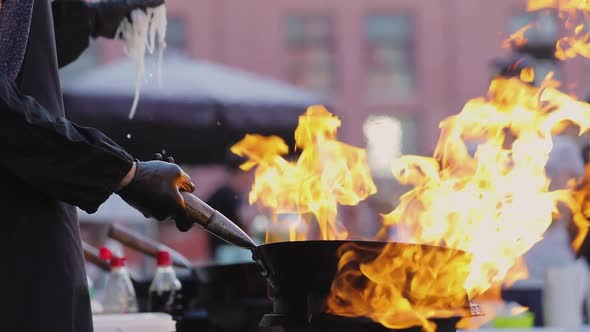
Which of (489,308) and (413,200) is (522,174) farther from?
(489,308)

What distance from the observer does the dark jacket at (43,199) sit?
180 cm

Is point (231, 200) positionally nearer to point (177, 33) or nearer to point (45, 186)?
point (45, 186)

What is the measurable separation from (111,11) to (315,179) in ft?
3.04

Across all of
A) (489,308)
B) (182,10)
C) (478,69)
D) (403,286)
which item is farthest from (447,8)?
(403,286)

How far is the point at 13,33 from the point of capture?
74.5 inches

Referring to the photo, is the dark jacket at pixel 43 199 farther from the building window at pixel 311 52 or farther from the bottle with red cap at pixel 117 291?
the building window at pixel 311 52

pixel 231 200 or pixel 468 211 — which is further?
pixel 231 200

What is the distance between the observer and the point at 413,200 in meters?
2.60

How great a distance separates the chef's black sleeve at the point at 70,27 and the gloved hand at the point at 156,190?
1150 millimetres

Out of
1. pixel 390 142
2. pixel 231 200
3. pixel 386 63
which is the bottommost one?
pixel 231 200

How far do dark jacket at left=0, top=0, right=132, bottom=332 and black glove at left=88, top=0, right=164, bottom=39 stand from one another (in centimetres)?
114

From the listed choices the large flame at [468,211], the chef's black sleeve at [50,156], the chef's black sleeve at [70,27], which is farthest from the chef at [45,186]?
the chef's black sleeve at [70,27]

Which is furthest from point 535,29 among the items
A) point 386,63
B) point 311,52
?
point 311,52

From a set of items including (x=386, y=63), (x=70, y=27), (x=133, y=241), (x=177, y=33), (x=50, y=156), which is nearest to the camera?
(x=50, y=156)
